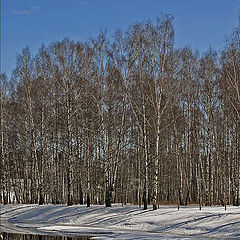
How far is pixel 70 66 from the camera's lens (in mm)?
31312

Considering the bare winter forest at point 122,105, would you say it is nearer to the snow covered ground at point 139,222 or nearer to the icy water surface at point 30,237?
the snow covered ground at point 139,222

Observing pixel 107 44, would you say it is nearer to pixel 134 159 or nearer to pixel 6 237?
pixel 6 237

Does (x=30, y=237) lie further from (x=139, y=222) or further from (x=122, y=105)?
(x=122, y=105)

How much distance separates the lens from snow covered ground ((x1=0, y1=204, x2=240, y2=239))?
18984 mm

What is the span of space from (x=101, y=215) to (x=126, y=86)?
8.20 meters

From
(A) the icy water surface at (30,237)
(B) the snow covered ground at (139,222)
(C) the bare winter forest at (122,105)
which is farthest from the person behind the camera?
(C) the bare winter forest at (122,105)

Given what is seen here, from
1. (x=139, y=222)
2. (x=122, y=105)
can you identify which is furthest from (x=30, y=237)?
(x=122, y=105)

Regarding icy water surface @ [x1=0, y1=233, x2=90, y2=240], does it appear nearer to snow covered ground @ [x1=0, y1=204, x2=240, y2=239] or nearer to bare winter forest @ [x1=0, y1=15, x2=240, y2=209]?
Answer: snow covered ground @ [x1=0, y1=204, x2=240, y2=239]

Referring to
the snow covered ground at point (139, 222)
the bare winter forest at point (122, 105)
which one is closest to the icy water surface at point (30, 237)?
the snow covered ground at point (139, 222)

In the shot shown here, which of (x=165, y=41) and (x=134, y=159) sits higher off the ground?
(x=165, y=41)

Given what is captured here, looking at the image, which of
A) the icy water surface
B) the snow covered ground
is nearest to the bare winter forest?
the snow covered ground

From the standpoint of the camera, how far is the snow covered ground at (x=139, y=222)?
1898cm

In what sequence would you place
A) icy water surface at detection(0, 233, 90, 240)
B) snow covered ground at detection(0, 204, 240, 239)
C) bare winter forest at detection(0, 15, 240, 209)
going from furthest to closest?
bare winter forest at detection(0, 15, 240, 209) → snow covered ground at detection(0, 204, 240, 239) → icy water surface at detection(0, 233, 90, 240)

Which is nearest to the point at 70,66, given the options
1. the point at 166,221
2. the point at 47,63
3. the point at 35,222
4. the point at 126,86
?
the point at 47,63
